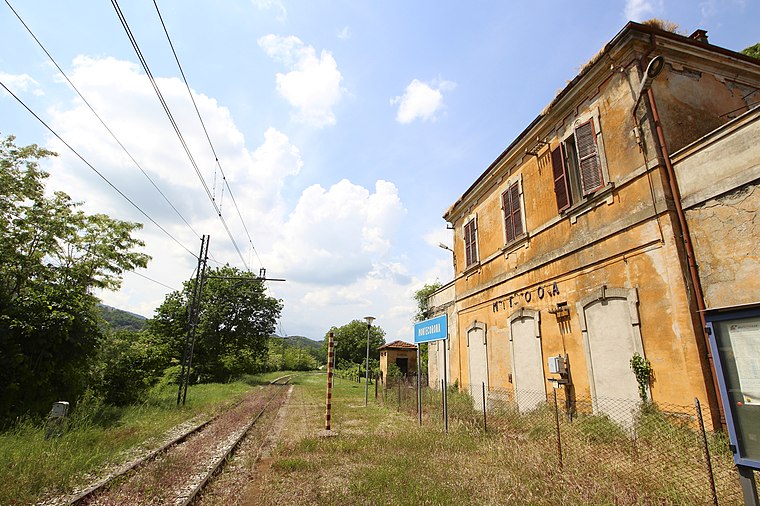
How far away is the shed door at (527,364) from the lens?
9.87 metres

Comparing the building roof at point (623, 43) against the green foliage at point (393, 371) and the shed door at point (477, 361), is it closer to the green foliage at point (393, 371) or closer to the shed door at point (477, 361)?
the shed door at point (477, 361)

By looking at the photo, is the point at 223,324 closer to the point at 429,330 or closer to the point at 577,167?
the point at 429,330

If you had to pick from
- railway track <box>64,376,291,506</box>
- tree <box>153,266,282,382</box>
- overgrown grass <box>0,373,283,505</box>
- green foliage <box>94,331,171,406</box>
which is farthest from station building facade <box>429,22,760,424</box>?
tree <box>153,266,282,382</box>

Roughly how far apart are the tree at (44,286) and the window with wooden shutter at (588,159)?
44.9 ft

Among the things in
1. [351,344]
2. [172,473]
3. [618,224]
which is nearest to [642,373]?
[618,224]

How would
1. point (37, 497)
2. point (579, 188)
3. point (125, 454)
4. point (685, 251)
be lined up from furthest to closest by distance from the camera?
point (579, 188) → point (125, 454) → point (685, 251) → point (37, 497)

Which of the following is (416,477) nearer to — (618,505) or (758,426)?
(618,505)

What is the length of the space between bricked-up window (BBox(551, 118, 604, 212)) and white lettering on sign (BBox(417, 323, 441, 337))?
4.53 m

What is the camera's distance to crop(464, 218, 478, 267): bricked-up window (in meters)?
14.4

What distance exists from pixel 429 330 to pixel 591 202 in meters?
5.28

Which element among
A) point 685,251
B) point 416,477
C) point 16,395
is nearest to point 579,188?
point 685,251

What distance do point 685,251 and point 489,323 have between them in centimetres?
696

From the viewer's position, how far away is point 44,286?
1036 cm

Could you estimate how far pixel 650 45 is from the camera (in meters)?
7.78
